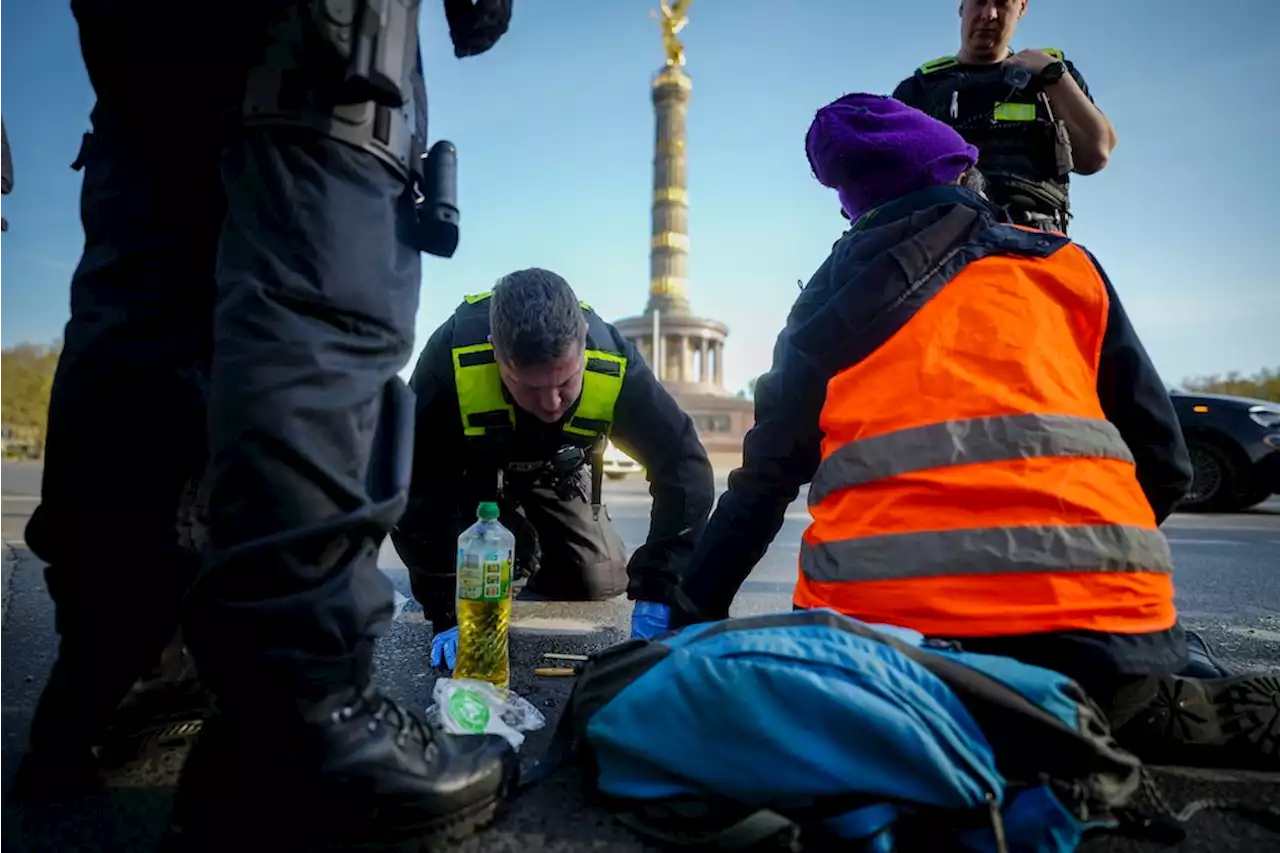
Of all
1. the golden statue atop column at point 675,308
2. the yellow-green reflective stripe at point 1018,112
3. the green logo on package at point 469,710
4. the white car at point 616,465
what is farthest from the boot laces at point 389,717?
the golden statue atop column at point 675,308

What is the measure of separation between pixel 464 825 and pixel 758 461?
33.8 inches

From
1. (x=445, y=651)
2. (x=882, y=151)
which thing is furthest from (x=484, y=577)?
(x=882, y=151)

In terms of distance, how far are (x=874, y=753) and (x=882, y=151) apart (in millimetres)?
1103

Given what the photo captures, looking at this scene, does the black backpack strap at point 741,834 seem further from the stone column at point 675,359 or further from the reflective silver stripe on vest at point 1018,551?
the stone column at point 675,359

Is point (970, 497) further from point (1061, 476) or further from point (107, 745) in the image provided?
point (107, 745)

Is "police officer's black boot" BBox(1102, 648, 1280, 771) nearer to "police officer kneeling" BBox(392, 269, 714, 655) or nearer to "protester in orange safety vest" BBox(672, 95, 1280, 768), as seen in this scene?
"protester in orange safety vest" BBox(672, 95, 1280, 768)

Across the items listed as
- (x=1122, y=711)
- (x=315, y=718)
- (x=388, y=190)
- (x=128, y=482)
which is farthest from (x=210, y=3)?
(x=1122, y=711)

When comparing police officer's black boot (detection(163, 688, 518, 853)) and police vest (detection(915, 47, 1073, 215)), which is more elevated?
police vest (detection(915, 47, 1073, 215))

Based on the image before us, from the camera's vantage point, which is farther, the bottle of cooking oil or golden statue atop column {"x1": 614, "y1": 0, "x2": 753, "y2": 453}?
golden statue atop column {"x1": 614, "y1": 0, "x2": 753, "y2": 453}

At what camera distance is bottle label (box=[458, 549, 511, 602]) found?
1865 mm

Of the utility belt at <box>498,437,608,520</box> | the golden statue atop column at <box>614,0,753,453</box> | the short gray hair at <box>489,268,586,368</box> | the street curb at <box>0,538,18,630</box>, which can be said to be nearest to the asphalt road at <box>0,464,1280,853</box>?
the street curb at <box>0,538,18,630</box>

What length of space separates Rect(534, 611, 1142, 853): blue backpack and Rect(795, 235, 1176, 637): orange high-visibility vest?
0.51 feet

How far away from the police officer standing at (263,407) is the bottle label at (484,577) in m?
0.76

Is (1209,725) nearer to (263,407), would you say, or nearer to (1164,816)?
(1164,816)
